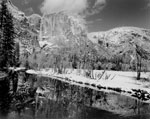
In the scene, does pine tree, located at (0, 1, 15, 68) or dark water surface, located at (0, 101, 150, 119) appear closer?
dark water surface, located at (0, 101, 150, 119)

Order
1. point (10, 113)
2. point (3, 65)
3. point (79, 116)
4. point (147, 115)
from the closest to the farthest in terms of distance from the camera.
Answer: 1. point (10, 113)
2. point (79, 116)
3. point (147, 115)
4. point (3, 65)

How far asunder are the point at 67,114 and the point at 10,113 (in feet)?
13.3

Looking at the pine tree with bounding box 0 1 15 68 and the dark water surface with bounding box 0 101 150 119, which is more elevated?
the pine tree with bounding box 0 1 15 68

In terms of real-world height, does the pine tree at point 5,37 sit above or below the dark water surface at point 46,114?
above

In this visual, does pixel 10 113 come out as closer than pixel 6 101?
Yes

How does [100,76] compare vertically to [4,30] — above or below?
below

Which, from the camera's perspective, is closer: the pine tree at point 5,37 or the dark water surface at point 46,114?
the dark water surface at point 46,114

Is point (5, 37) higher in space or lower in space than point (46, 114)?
higher

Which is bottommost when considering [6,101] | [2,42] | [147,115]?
[147,115]

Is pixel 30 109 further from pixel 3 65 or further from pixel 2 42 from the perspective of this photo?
pixel 2 42

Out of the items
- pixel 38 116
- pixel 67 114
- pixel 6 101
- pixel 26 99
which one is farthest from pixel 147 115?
pixel 6 101

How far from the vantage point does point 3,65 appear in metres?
28.8

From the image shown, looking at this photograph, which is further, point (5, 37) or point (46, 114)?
point (5, 37)

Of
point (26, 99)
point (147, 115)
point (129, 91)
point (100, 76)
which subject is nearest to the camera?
point (147, 115)
